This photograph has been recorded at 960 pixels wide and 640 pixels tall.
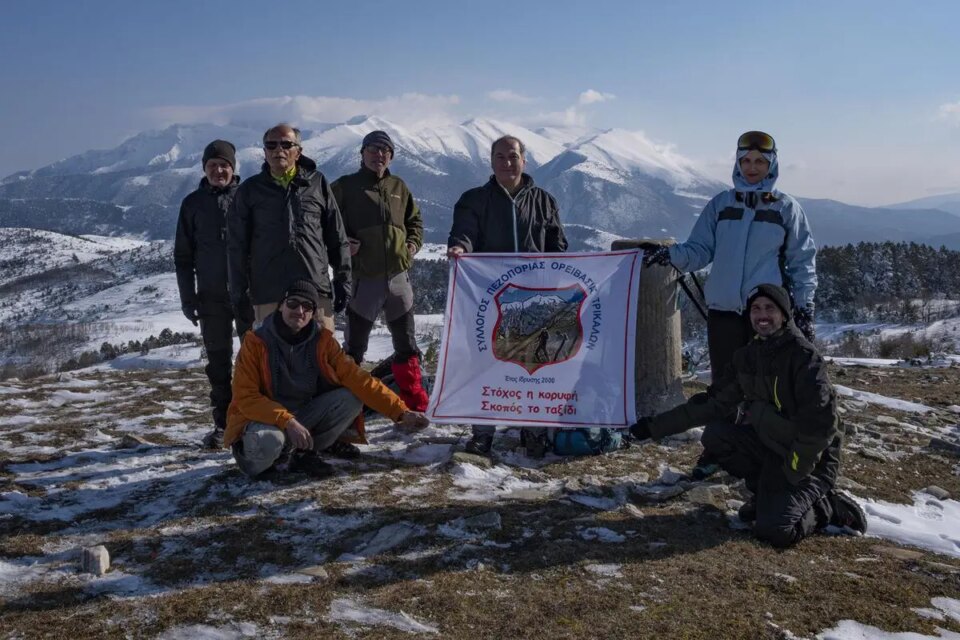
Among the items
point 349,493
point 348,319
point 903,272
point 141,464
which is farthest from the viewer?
point 903,272

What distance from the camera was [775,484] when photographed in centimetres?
472

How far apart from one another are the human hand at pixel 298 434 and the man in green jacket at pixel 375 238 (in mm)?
1951

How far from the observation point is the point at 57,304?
17712 cm

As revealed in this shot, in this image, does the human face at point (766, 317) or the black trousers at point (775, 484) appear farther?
the human face at point (766, 317)

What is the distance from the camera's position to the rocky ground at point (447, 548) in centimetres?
348

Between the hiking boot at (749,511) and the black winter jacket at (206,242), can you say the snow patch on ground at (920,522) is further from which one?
the black winter jacket at (206,242)

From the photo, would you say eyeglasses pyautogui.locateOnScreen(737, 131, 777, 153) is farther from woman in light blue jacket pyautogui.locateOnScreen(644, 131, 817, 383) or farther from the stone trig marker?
the stone trig marker

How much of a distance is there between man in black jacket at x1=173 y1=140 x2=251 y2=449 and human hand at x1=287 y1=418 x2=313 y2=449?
1791 mm

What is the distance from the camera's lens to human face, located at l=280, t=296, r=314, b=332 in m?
5.27

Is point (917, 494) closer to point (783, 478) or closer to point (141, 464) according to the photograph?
point (783, 478)

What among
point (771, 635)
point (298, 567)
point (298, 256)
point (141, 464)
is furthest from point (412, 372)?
point (771, 635)

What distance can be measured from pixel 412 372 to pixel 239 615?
4258 mm

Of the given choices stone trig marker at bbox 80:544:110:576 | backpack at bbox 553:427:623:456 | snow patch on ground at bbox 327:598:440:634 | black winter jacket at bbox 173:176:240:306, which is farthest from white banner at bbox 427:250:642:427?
stone trig marker at bbox 80:544:110:576

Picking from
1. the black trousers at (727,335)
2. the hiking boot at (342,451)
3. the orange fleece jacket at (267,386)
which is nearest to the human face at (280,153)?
the orange fleece jacket at (267,386)
